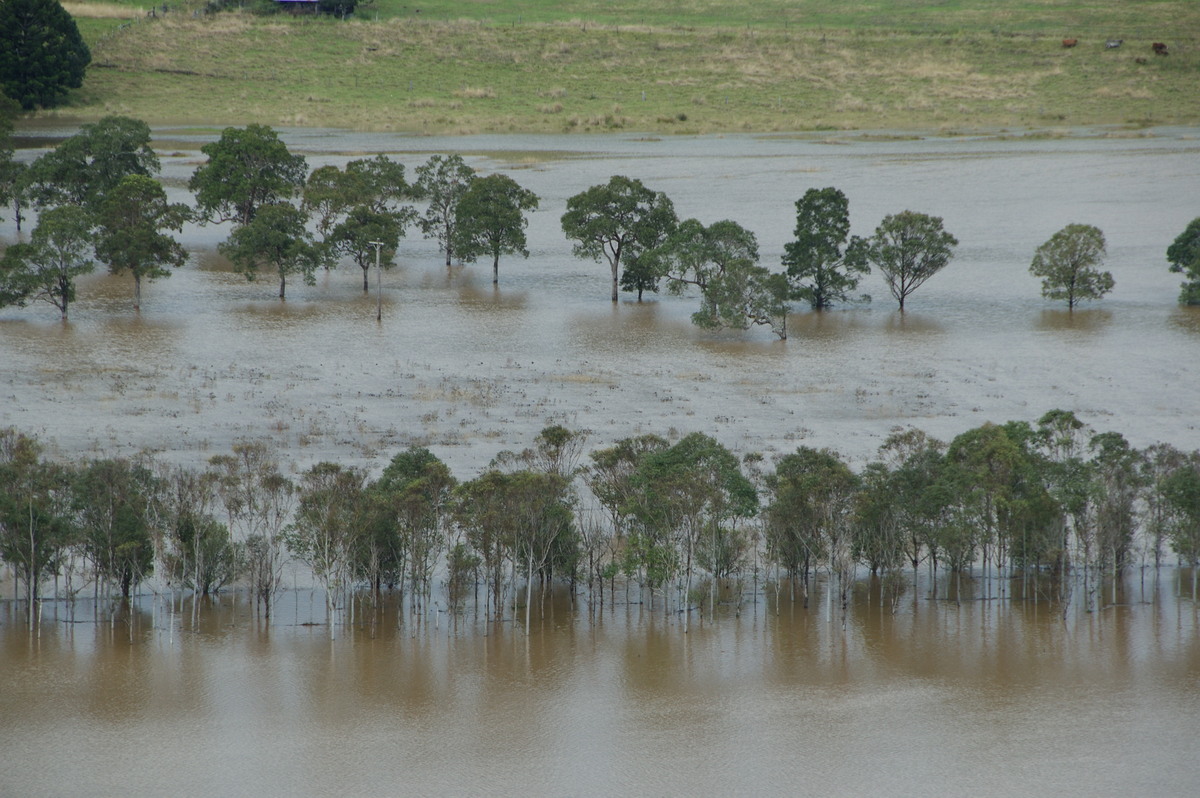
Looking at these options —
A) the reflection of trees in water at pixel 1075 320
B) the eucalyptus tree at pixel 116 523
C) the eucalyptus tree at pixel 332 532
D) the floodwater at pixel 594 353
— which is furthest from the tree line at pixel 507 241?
the eucalyptus tree at pixel 116 523

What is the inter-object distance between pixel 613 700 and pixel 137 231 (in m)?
58.6

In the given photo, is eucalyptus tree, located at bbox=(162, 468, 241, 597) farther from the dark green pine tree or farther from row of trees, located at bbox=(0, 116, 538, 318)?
the dark green pine tree

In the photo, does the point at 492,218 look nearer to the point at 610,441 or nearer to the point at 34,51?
the point at 610,441

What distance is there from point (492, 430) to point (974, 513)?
78.7ft

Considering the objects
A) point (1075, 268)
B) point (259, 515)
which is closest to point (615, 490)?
point (259, 515)

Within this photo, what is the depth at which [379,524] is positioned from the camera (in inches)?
1778

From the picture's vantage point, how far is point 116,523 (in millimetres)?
44000

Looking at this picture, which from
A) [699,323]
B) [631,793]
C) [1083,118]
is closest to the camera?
[631,793]

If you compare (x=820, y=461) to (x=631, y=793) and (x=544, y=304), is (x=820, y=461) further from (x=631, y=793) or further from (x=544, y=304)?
(x=544, y=304)

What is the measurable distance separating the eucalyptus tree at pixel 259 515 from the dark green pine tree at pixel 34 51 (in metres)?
107

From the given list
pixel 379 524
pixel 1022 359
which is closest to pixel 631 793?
pixel 379 524

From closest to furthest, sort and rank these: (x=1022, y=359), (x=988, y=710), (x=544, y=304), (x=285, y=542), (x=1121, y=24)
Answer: (x=988, y=710) < (x=285, y=542) < (x=1022, y=359) < (x=544, y=304) < (x=1121, y=24)

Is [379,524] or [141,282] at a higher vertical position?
[141,282]

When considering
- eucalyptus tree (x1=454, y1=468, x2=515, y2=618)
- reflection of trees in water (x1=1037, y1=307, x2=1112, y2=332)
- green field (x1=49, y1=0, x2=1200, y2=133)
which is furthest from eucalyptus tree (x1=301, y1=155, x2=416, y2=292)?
green field (x1=49, y1=0, x2=1200, y2=133)
